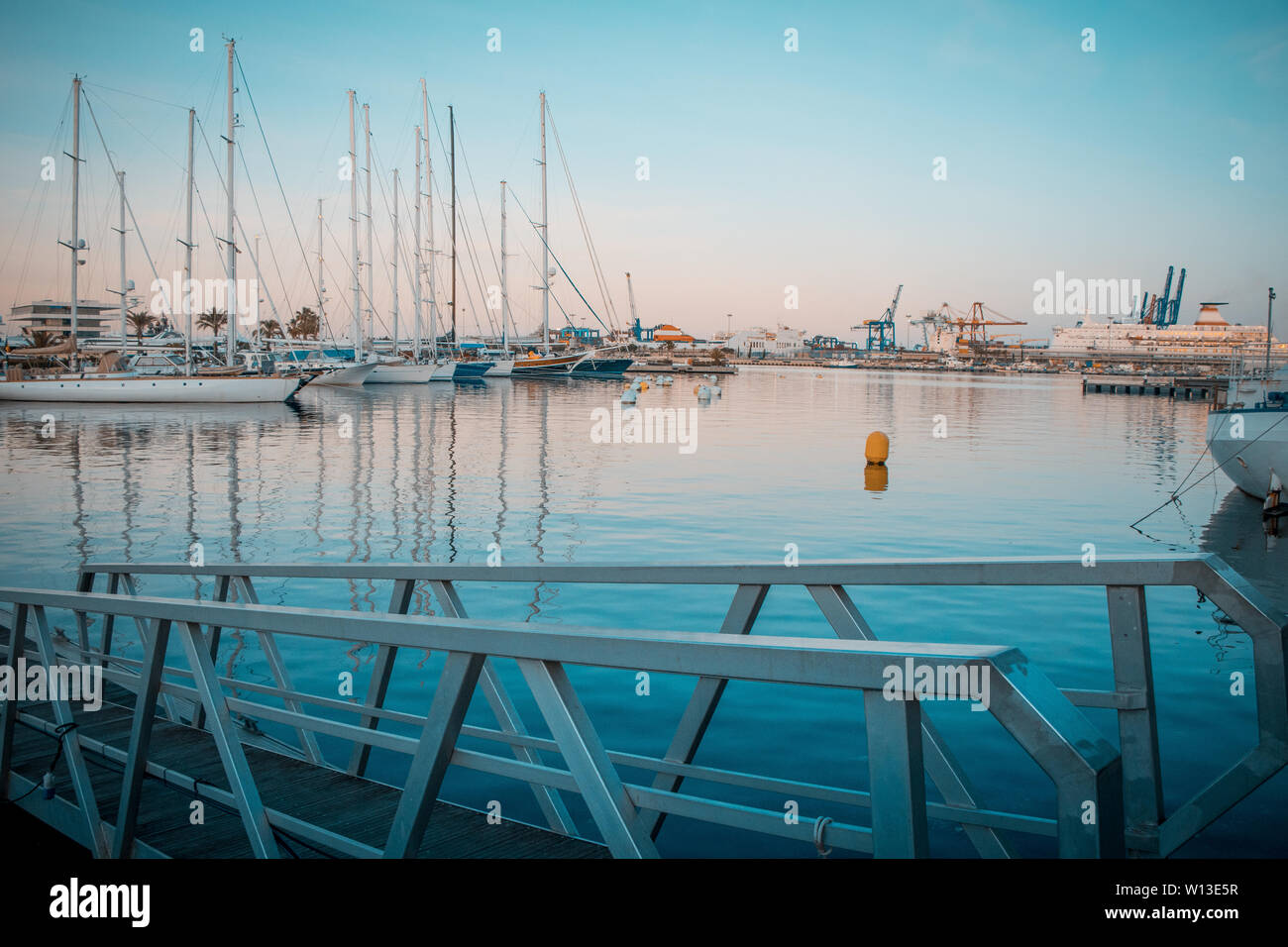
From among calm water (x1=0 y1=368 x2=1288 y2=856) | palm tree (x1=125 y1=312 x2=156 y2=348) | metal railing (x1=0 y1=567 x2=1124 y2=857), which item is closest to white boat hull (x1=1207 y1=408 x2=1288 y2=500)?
calm water (x1=0 y1=368 x2=1288 y2=856)

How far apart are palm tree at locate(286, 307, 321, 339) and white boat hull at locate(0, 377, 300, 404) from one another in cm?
10145

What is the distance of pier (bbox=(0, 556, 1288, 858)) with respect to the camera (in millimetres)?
2084

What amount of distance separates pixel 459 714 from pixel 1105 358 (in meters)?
214

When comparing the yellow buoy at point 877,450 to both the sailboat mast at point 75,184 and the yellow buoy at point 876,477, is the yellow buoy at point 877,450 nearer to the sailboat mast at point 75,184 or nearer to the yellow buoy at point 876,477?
the yellow buoy at point 876,477

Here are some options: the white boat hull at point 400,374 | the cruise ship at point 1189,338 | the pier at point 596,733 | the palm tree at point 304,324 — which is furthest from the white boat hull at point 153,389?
the cruise ship at point 1189,338

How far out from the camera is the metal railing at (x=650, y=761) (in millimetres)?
2020

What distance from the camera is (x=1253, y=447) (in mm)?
21078

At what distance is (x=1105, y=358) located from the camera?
194750mm

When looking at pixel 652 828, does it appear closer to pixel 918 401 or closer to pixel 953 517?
pixel 953 517

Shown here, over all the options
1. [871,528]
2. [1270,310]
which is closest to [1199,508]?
[871,528]

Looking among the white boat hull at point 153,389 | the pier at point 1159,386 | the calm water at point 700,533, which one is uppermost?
the pier at point 1159,386

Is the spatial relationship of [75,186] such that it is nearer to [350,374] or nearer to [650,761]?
[350,374]

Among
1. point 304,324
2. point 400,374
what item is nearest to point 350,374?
point 400,374

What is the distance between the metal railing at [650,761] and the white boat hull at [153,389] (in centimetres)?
5375
